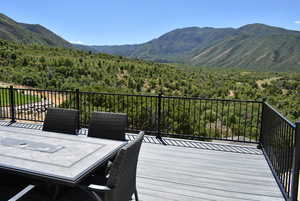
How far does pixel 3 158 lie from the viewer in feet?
6.72

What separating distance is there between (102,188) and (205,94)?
17.7 meters

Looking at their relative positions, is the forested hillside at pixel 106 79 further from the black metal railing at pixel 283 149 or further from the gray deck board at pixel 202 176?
the black metal railing at pixel 283 149

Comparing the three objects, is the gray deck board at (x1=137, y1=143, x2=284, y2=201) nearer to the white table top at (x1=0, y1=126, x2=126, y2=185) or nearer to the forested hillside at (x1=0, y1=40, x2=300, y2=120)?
the white table top at (x1=0, y1=126, x2=126, y2=185)

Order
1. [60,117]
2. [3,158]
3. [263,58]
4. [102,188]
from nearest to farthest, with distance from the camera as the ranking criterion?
1. [102,188]
2. [3,158]
3. [60,117]
4. [263,58]

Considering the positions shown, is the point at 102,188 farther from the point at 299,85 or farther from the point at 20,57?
the point at 299,85

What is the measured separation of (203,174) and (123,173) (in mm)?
2014

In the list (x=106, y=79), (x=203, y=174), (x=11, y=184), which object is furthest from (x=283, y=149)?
(x=106, y=79)

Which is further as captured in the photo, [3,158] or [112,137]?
[112,137]

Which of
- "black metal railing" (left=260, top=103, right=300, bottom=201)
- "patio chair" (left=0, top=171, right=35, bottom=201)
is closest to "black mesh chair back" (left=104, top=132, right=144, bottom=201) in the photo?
"patio chair" (left=0, top=171, right=35, bottom=201)

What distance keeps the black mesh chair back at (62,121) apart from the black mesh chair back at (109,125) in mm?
281

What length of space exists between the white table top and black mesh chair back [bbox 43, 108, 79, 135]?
1.05 ft

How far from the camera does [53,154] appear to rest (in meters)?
2.18

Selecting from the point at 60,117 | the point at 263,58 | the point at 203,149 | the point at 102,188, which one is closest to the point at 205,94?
the point at 203,149

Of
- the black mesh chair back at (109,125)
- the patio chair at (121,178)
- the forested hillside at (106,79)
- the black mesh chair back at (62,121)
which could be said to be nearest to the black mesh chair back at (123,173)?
the patio chair at (121,178)
